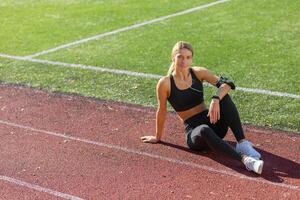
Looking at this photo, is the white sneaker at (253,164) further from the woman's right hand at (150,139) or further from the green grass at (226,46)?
the green grass at (226,46)

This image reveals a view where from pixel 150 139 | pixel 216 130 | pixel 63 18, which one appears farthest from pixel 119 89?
pixel 63 18

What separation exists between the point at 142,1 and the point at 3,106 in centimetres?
862

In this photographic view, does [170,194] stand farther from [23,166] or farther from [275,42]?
[275,42]

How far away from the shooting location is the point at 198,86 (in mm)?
6281

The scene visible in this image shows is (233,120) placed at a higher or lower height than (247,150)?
higher

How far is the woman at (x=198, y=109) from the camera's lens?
5809 mm

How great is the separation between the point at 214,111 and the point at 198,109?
1.50 feet

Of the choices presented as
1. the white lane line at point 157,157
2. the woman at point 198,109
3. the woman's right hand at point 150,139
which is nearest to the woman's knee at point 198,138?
the woman at point 198,109

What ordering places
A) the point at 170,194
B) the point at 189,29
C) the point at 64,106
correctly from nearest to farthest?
the point at 170,194
the point at 64,106
the point at 189,29

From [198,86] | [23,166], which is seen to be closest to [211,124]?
[198,86]

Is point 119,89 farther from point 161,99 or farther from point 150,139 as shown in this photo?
point 161,99

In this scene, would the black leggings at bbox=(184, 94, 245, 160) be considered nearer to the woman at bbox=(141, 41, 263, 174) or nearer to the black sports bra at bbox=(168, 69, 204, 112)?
the woman at bbox=(141, 41, 263, 174)

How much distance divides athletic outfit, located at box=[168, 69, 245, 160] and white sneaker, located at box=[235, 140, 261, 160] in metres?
0.10

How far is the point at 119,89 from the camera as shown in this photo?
8.69 m
